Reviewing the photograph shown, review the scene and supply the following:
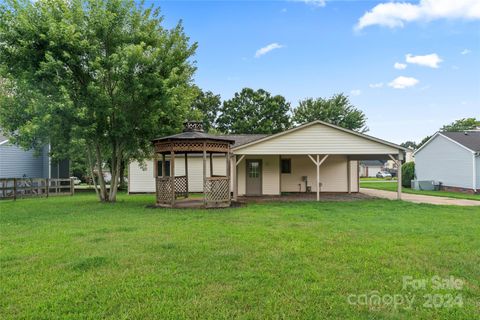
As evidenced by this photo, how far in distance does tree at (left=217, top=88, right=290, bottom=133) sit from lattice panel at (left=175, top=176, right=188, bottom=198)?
73.0 ft

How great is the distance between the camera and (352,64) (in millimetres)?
16422

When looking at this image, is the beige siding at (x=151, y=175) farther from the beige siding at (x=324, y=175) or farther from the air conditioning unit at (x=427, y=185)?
the air conditioning unit at (x=427, y=185)

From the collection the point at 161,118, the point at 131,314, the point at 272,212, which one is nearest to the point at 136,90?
the point at 161,118

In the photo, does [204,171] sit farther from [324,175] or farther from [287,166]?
[324,175]

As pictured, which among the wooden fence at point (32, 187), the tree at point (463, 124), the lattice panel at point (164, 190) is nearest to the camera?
the lattice panel at point (164, 190)

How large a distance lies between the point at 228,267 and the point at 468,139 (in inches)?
812

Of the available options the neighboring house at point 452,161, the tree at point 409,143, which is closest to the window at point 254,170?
the neighboring house at point 452,161

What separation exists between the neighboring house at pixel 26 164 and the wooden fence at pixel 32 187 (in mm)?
1430

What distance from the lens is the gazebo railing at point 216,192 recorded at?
11.0 metres

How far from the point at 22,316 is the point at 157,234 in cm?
355

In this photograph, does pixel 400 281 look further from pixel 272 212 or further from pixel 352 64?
pixel 352 64

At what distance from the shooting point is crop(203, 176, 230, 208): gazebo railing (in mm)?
11047

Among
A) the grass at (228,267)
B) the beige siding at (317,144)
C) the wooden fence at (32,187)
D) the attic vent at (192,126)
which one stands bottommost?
the grass at (228,267)

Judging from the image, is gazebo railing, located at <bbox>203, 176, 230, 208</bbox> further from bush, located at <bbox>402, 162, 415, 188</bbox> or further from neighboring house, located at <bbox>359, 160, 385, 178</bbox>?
neighboring house, located at <bbox>359, 160, 385, 178</bbox>
